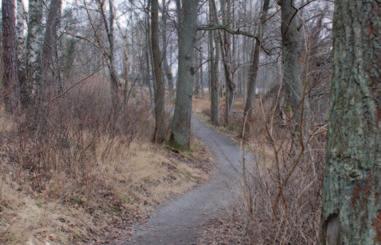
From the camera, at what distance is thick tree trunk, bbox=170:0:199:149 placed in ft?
35.4

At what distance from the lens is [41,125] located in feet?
17.8

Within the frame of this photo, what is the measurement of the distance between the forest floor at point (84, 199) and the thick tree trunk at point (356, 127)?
3.24m

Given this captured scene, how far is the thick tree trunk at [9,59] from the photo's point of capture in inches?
220

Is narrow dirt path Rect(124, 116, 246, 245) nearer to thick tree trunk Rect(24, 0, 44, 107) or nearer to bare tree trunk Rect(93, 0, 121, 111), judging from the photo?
bare tree trunk Rect(93, 0, 121, 111)

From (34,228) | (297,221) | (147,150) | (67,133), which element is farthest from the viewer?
(147,150)

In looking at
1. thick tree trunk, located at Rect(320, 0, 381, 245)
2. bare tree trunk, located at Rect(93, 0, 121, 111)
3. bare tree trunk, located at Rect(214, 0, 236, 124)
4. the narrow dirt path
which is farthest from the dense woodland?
bare tree trunk, located at Rect(214, 0, 236, 124)

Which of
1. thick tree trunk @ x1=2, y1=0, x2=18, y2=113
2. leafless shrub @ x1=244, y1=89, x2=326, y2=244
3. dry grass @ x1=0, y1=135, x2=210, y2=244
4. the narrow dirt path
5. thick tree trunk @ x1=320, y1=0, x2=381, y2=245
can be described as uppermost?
thick tree trunk @ x1=2, y1=0, x2=18, y2=113

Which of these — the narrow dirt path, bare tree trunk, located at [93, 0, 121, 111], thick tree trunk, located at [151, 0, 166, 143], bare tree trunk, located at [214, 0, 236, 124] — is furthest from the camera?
bare tree trunk, located at [214, 0, 236, 124]

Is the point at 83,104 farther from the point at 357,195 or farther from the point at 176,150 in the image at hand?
the point at 357,195

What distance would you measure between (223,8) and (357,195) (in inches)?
744

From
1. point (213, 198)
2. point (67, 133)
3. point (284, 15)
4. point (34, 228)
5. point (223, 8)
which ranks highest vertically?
point (223, 8)

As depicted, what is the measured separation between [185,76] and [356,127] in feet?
31.1

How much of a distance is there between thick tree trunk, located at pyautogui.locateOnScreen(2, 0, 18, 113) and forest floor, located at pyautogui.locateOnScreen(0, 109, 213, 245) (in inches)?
17.2

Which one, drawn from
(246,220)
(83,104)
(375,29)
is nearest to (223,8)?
(83,104)
